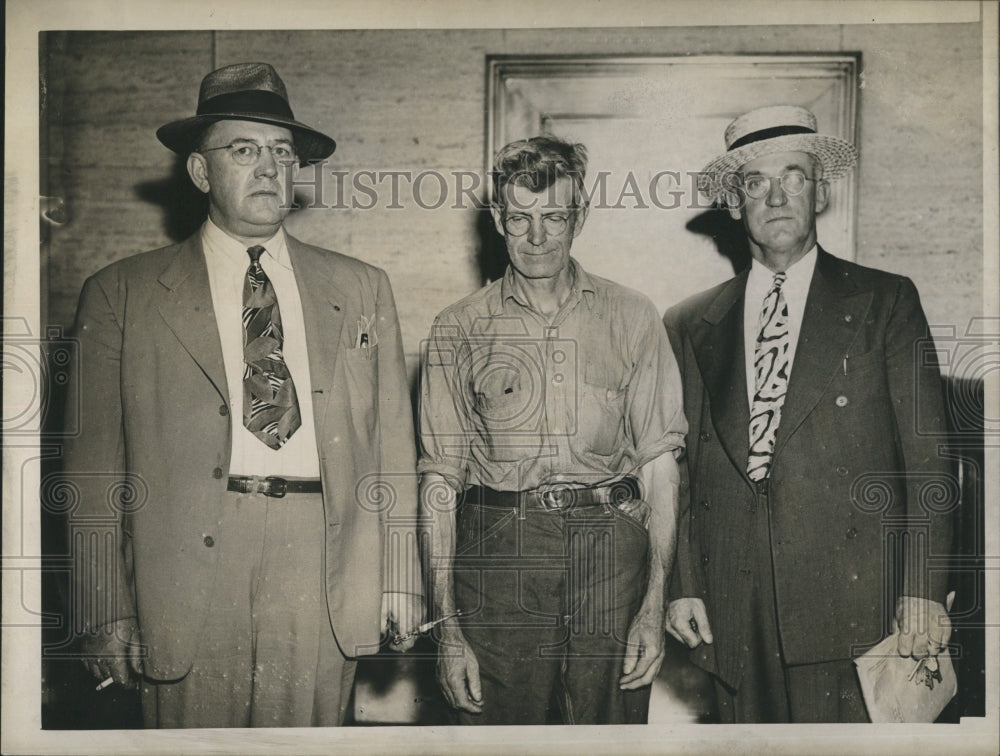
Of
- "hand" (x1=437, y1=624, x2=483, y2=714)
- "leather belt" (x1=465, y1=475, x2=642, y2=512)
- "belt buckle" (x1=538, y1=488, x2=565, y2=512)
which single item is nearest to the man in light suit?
"hand" (x1=437, y1=624, x2=483, y2=714)

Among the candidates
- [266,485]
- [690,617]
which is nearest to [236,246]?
[266,485]

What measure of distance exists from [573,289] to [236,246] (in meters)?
1.03

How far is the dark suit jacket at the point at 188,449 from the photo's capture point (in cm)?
302

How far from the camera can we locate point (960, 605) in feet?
10.5

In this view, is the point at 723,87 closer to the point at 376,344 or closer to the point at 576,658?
the point at 376,344

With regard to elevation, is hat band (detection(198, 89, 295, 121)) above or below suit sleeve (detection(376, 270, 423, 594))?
above

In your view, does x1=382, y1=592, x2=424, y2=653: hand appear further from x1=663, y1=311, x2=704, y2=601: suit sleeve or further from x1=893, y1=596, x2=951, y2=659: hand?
x1=893, y1=596, x2=951, y2=659: hand

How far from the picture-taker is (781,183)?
10.3ft

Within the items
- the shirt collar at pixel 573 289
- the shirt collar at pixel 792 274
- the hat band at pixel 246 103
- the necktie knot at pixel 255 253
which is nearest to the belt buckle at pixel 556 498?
the shirt collar at pixel 573 289

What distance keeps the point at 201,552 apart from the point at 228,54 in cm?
154

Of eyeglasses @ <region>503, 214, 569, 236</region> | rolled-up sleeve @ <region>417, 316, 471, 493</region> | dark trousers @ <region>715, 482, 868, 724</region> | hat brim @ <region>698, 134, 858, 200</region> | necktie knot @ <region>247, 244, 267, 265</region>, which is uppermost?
hat brim @ <region>698, 134, 858, 200</region>

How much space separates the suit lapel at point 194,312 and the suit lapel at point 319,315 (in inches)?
10.2

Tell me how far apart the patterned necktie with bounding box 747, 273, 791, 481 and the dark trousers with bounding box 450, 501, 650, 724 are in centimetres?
42

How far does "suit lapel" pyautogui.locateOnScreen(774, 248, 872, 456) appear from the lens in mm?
3088
